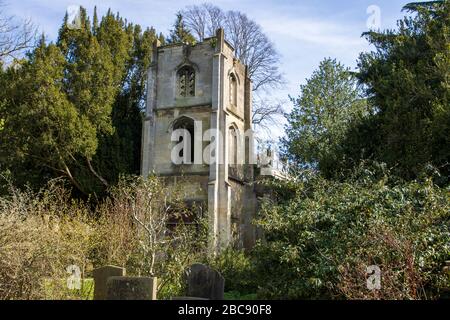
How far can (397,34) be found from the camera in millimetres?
18000

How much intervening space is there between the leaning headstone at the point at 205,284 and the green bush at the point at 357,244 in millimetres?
1501

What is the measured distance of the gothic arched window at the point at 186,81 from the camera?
21.2 m

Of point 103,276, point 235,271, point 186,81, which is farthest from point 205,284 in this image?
point 186,81

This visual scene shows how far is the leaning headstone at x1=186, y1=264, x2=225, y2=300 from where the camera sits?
778 cm

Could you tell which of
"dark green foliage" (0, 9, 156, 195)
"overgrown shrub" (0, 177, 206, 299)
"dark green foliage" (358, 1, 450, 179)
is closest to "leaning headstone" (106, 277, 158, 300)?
"overgrown shrub" (0, 177, 206, 299)

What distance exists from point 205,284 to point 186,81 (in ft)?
48.7

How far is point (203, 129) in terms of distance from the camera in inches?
800

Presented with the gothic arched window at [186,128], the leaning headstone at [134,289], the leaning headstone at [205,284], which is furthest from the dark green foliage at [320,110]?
the leaning headstone at [134,289]

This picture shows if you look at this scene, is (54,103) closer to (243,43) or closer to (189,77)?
(189,77)

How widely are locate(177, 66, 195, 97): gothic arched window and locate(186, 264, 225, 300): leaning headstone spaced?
14121 millimetres

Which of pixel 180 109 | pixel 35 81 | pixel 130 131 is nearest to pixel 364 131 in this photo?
pixel 180 109

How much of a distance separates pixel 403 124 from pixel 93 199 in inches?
524

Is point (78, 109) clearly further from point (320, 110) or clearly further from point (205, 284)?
point (205, 284)

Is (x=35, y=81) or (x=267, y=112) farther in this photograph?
(x=267, y=112)
